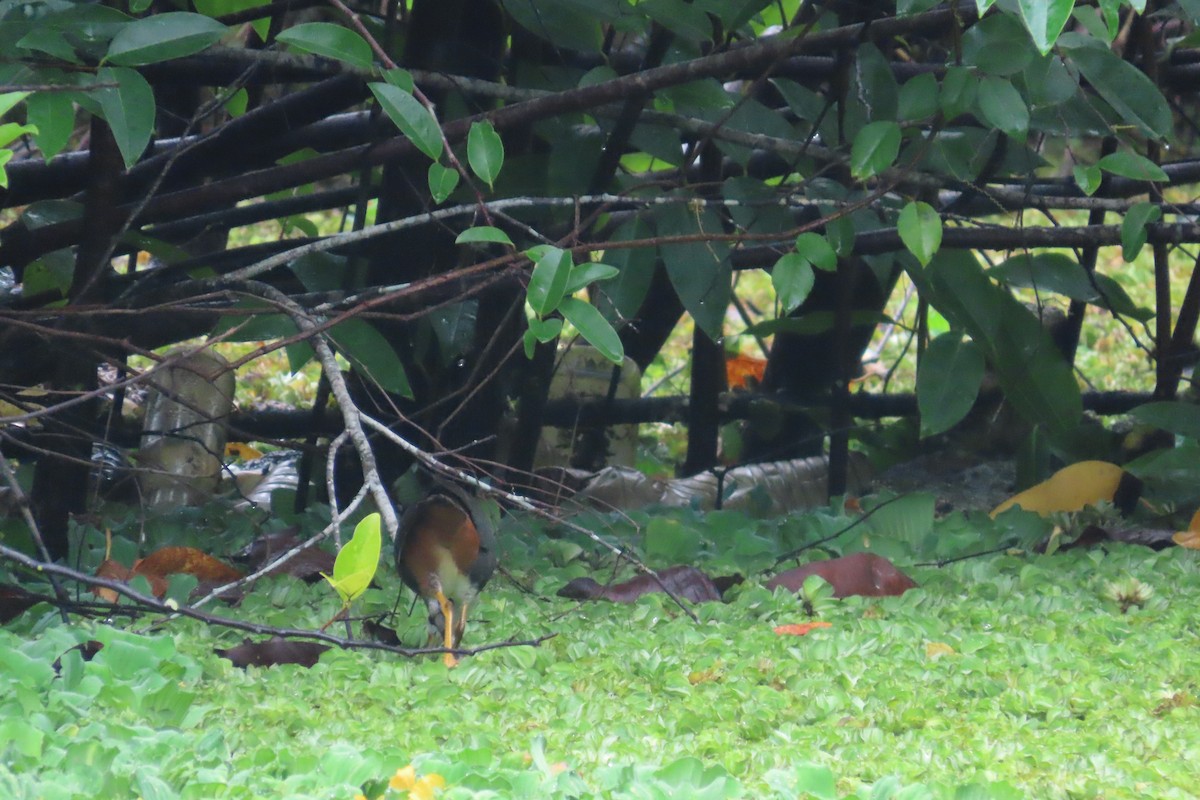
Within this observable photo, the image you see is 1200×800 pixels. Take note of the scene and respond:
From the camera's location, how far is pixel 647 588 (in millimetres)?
1806

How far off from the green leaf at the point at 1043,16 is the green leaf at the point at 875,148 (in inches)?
28.0

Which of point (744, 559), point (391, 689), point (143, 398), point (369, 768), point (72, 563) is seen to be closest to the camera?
point (369, 768)

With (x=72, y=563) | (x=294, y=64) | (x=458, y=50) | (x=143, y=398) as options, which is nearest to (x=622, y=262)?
(x=458, y=50)

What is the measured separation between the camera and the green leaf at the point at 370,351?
6.05ft

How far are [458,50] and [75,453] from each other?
870mm

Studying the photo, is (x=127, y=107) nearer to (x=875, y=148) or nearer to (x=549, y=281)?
(x=549, y=281)

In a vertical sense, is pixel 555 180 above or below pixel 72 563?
above

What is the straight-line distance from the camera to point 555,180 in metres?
2.11

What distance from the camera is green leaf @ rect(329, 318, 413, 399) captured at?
184 cm

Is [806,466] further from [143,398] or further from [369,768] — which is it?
[369,768]

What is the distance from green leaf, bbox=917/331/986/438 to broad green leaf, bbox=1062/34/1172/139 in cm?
46

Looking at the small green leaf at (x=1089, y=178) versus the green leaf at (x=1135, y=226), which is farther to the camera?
the green leaf at (x=1135, y=226)

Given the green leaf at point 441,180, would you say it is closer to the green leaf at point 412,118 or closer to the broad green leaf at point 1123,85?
the green leaf at point 412,118

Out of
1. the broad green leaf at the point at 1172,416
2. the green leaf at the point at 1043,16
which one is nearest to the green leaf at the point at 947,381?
the broad green leaf at the point at 1172,416
